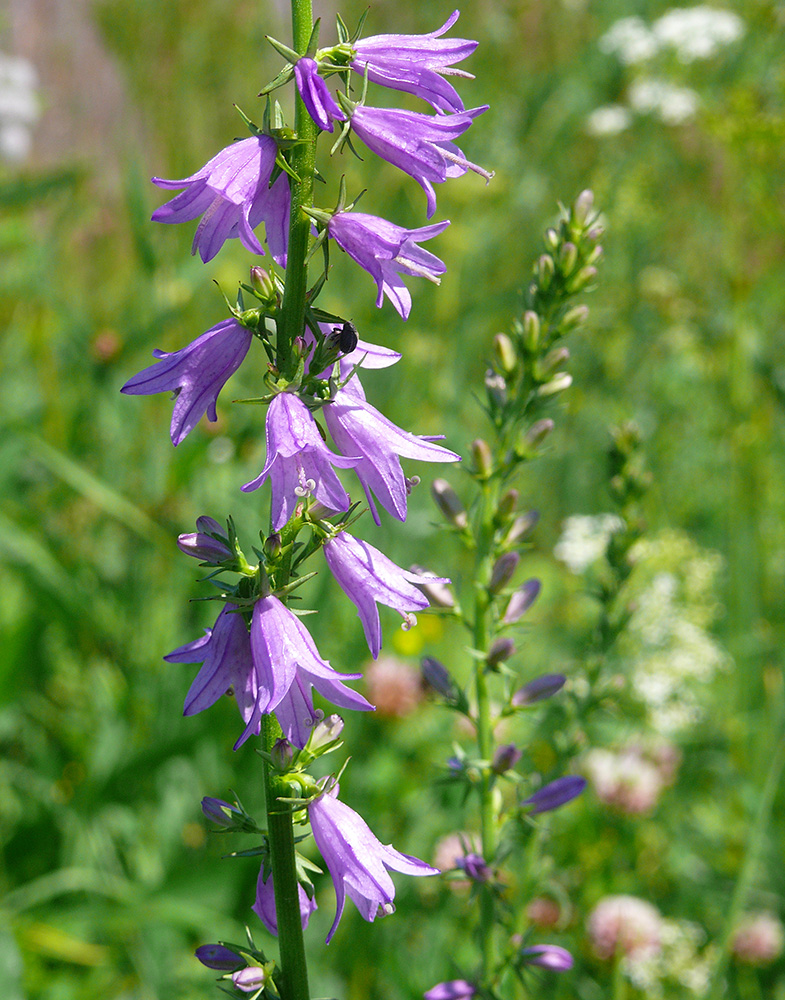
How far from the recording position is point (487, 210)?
6469mm

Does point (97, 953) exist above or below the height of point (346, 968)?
below

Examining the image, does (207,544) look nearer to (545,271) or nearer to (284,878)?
(284,878)

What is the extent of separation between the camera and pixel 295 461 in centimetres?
125

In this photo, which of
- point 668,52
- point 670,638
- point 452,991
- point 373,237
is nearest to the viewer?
point 373,237

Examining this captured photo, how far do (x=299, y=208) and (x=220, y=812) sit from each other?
0.82 meters

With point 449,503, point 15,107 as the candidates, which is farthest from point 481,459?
point 15,107

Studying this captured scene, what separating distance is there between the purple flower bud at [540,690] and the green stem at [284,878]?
0.67 m

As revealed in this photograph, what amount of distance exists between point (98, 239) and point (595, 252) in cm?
618

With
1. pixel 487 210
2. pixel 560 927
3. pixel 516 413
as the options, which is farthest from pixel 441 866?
pixel 487 210

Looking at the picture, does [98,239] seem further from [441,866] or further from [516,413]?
[516,413]

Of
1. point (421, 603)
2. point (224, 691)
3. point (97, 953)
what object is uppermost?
point (421, 603)

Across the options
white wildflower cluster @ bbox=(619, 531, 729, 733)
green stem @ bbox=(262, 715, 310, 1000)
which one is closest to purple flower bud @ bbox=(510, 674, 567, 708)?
green stem @ bbox=(262, 715, 310, 1000)

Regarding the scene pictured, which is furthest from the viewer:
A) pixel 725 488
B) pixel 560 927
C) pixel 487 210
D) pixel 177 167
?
pixel 487 210

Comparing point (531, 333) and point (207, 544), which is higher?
point (531, 333)
